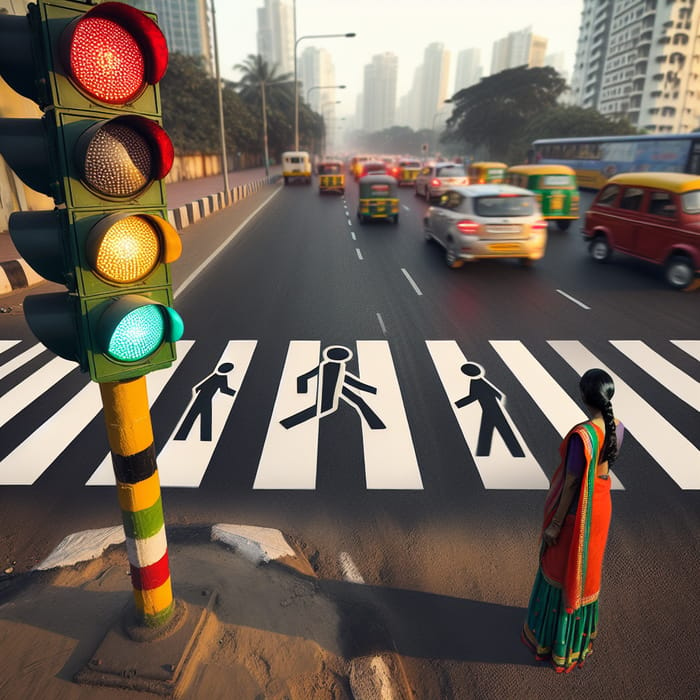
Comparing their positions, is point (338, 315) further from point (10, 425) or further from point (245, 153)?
point (245, 153)

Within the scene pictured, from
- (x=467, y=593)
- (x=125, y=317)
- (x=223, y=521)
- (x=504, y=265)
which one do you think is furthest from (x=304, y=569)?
(x=504, y=265)

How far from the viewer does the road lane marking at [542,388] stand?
19.9 ft

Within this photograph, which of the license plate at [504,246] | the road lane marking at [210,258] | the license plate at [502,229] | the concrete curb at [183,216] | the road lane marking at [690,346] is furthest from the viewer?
the license plate at [504,246]

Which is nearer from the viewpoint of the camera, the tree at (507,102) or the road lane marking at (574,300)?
the road lane marking at (574,300)

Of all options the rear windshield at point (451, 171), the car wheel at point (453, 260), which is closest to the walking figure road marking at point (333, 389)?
the car wheel at point (453, 260)

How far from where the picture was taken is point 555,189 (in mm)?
19062

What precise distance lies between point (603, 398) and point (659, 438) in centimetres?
371

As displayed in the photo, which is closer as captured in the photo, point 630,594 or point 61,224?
point 61,224

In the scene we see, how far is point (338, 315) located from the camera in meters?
9.84

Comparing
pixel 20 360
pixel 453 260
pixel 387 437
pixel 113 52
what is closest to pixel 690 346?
pixel 387 437

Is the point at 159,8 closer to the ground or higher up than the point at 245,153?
higher up

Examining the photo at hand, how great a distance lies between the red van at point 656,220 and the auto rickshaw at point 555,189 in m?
5.77

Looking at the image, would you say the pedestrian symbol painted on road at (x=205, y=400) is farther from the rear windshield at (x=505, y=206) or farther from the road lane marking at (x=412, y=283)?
the rear windshield at (x=505, y=206)

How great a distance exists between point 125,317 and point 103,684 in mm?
2192
